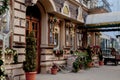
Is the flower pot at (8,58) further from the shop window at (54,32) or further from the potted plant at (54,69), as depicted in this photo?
the shop window at (54,32)

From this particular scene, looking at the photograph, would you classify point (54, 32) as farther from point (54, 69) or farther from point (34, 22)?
point (54, 69)

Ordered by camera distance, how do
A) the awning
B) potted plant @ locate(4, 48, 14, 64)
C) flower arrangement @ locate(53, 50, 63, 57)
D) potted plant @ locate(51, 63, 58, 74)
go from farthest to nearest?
the awning
flower arrangement @ locate(53, 50, 63, 57)
potted plant @ locate(51, 63, 58, 74)
potted plant @ locate(4, 48, 14, 64)

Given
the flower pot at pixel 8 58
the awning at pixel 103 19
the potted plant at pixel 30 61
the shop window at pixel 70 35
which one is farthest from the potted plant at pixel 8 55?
the awning at pixel 103 19

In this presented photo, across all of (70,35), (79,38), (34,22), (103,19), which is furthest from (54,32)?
(103,19)

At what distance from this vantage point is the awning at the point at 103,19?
16380 mm

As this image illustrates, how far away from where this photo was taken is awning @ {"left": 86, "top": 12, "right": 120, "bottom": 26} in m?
16.4

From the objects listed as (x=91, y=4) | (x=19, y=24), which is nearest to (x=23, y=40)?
(x=19, y=24)

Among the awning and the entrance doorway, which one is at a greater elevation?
the awning

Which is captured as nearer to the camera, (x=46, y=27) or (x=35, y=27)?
(x=35, y=27)

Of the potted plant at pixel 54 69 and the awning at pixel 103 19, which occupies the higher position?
the awning at pixel 103 19

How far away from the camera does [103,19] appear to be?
1675 cm

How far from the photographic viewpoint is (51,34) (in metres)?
12.6

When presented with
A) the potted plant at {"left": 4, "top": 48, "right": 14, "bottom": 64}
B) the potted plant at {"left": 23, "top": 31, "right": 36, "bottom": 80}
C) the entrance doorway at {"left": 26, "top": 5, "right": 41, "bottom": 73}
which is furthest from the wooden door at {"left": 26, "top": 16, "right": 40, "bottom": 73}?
the potted plant at {"left": 4, "top": 48, "right": 14, "bottom": 64}

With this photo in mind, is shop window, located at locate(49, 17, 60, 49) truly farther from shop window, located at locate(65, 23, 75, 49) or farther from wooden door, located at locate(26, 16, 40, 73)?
shop window, located at locate(65, 23, 75, 49)
